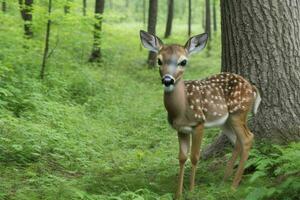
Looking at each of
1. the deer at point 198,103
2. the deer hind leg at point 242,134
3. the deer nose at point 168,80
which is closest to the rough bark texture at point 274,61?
the deer at point 198,103

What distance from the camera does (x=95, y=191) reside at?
19.5 feet

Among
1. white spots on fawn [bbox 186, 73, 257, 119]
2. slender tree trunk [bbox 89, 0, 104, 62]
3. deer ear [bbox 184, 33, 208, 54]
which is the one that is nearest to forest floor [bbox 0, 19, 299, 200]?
white spots on fawn [bbox 186, 73, 257, 119]

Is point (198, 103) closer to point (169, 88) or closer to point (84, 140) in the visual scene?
point (169, 88)

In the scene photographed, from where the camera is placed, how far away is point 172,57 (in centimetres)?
523

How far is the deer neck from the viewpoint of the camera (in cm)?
553

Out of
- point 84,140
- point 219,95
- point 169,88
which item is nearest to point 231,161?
point 219,95

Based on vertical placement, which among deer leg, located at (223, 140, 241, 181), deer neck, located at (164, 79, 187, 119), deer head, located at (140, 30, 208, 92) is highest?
deer head, located at (140, 30, 208, 92)

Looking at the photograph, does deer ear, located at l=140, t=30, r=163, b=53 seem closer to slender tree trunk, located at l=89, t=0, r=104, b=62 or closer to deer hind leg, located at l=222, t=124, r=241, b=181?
deer hind leg, located at l=222, t=124, r=241, b=181

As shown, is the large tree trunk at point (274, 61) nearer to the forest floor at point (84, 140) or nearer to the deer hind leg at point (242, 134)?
the forest floor at point (84, 140)

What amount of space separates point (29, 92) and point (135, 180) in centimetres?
607

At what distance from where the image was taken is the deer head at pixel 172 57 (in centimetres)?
520

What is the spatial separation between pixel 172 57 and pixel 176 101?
0.59 meters

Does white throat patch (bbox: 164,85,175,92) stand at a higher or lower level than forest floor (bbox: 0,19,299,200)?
higher

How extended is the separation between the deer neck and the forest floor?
100 cm
